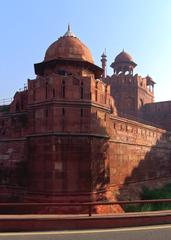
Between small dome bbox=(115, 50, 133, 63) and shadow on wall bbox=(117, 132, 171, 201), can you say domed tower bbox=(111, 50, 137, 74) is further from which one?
shadow on wall bbox=(117, 132, 171, 201)

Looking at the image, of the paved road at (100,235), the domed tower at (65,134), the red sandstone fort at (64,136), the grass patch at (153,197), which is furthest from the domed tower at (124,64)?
the paved road at (100,235)

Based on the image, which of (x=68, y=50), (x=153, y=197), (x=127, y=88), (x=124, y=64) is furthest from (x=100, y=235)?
(x=124, y=64)

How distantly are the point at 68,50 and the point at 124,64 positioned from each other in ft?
64.4

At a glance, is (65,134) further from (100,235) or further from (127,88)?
(127,88)

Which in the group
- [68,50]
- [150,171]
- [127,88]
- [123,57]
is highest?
[123,57]

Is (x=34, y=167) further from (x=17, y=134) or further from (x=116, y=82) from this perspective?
(x=116, y=82)

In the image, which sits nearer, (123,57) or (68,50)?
(68,50)

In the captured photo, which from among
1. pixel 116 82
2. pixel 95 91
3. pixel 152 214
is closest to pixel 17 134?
pixel 95 91

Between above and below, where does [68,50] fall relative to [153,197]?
above

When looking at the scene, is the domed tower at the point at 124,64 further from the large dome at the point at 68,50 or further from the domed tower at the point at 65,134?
the domed tower at the point at 65,134

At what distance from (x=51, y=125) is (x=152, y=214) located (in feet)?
20.4

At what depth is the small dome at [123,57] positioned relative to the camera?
33322mm

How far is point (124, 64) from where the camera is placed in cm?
3328

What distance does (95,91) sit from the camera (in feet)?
44.1
